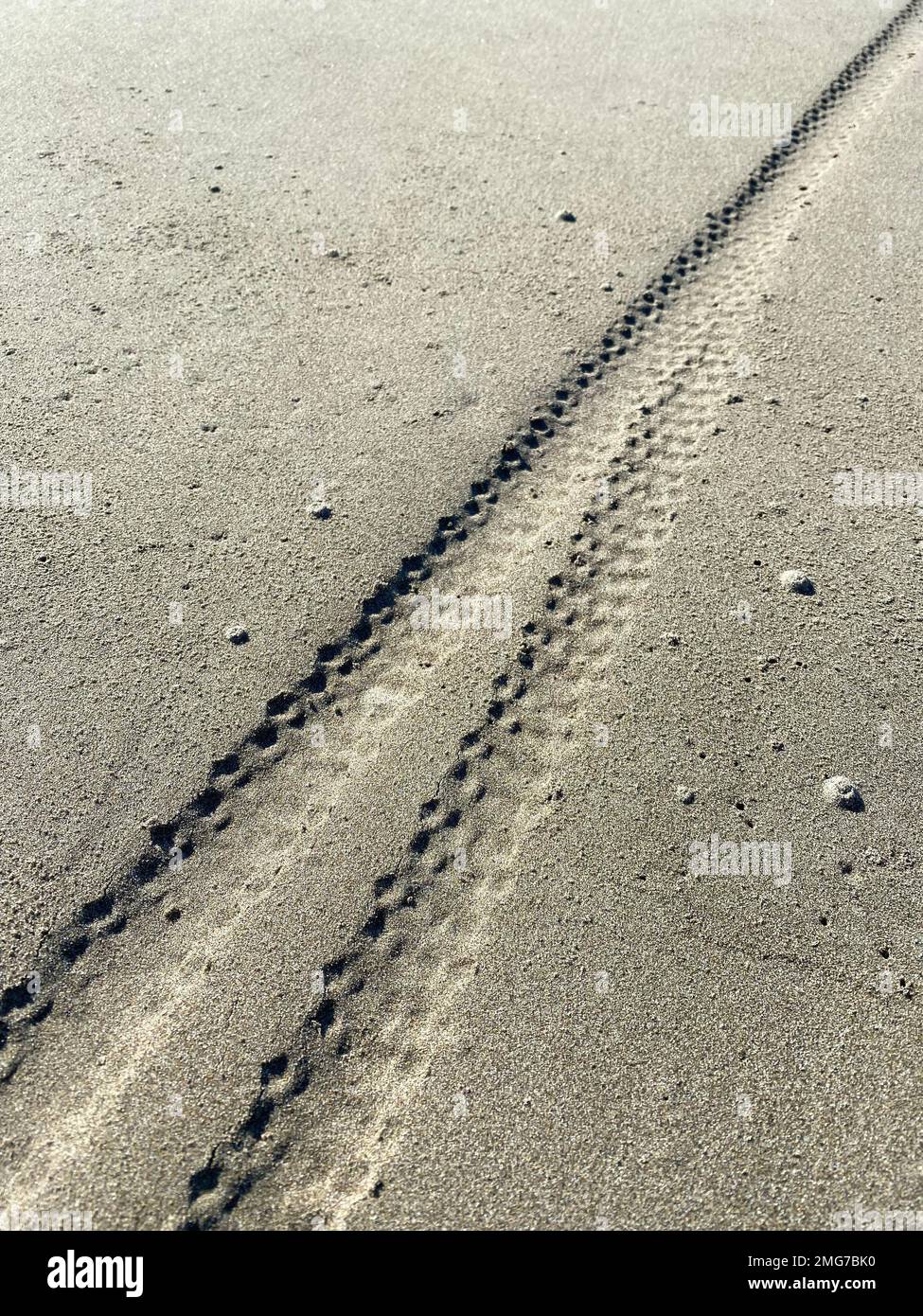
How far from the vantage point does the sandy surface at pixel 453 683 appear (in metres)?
3.12

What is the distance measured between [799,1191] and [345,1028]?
57.9 inches

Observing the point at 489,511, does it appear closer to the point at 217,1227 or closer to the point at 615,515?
the point at 615,515

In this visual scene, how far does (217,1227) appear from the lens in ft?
9.67

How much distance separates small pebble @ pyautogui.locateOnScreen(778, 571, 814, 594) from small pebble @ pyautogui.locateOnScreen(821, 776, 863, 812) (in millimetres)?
953

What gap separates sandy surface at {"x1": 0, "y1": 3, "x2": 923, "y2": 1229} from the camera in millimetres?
3125

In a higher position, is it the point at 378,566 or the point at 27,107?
the point at 27,107

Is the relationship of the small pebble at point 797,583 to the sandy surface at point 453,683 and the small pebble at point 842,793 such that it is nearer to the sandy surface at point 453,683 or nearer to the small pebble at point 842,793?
the sandy surface at point 453,683

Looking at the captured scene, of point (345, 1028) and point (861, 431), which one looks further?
point (861, 431)

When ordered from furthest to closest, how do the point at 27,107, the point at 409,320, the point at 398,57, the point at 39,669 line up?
the point at 398,57 < the point at 27,107 < the point at 409,320 < the point at 39,669

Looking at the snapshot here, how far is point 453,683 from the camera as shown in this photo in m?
4.12

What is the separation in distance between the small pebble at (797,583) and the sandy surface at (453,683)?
0.19 ft
